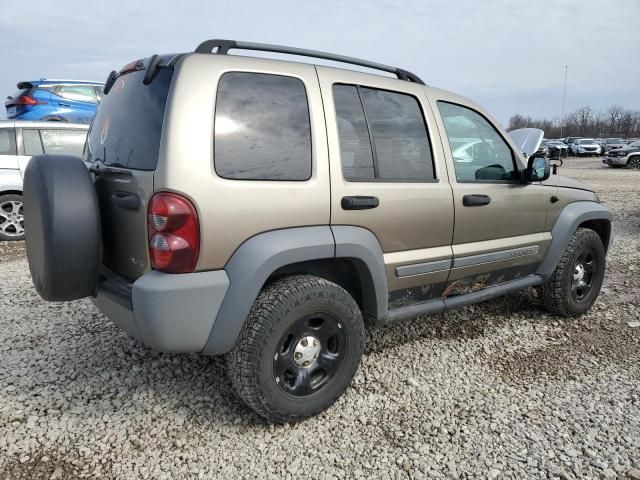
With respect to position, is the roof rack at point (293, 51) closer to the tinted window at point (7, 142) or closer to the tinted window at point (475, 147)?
the tinted window at point (475, 147)

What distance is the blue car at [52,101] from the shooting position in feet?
30.8

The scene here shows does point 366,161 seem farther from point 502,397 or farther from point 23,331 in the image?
point 23,331

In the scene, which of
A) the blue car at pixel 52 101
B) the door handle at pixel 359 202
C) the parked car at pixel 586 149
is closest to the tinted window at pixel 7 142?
the blue car at pixel 52 101

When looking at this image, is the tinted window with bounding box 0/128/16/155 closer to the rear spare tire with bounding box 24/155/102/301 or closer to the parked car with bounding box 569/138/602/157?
the rear spare tire with bounding box 24/155/102/301

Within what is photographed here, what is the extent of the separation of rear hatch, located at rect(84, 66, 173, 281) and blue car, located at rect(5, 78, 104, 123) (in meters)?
8.01

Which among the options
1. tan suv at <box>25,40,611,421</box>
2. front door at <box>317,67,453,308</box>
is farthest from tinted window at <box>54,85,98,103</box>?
front door at <box>317,67,453,308</box>

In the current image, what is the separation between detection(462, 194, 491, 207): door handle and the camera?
9.91ft

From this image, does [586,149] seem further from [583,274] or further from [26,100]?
[26,100]

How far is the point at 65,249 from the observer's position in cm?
217

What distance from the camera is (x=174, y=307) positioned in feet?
6.81

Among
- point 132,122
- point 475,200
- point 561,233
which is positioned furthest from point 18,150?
point 561,233

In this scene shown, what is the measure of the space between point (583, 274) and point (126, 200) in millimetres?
3672

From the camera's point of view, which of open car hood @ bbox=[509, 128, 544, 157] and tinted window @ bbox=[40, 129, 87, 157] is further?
tinted window @ bbox=[40, 129, 87, 157]

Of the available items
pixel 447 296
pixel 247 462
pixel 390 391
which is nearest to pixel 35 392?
pixel 247 462
